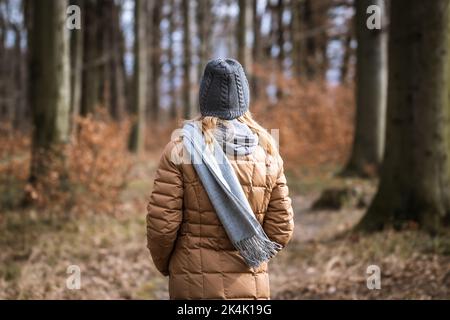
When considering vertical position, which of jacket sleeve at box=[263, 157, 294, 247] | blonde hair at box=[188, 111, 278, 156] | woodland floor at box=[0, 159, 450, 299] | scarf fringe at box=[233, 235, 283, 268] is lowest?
woodland floor at box=[0, 159, 450, 299]

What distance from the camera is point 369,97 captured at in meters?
12.6

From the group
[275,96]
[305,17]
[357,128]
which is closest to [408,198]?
[357,128]

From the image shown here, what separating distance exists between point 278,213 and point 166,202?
0.70 m

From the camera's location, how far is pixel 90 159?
881 cm

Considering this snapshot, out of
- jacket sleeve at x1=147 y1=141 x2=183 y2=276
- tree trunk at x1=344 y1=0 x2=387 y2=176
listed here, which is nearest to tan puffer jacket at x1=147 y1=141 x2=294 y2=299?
jacket sleeve at x1=147 y1=141 x2=183 y2=276

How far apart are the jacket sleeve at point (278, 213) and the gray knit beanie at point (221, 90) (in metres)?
0.46

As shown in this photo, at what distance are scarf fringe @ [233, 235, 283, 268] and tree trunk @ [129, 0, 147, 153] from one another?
15.6m

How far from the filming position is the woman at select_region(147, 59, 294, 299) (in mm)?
3125

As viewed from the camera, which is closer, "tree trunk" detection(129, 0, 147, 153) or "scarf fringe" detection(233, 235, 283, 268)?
Result: "scarf fringe" detection(233, 235, 283, 268)

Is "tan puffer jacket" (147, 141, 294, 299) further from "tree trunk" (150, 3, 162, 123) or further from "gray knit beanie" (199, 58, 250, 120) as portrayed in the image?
"tree trunk" (150, 3, 162, 123)

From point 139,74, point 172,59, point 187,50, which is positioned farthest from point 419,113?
point 172,59
